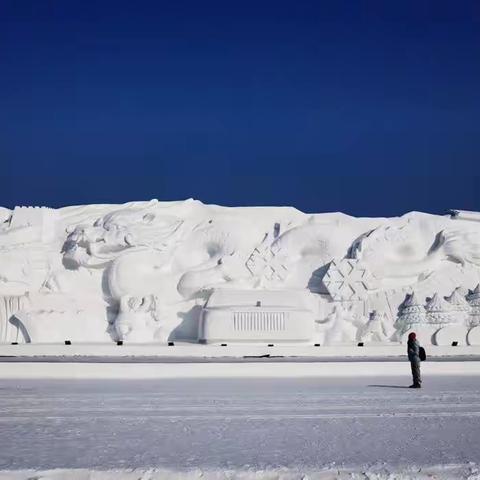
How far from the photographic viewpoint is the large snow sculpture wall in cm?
1817

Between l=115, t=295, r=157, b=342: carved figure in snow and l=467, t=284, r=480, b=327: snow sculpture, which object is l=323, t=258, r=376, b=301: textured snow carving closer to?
l=467, t=284, r=480, b=327: snow sculpture

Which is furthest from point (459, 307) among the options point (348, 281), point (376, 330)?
point (348, 281)

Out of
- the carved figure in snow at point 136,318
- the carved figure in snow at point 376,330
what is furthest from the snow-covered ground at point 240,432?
the carved figure in snow at point 376,330

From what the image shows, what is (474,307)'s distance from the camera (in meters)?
18.1

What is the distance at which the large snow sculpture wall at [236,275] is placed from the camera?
59.6 feet

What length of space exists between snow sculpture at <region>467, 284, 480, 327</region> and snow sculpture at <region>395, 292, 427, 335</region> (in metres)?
1.14

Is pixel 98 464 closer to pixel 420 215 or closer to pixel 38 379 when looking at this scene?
pixel 38 379

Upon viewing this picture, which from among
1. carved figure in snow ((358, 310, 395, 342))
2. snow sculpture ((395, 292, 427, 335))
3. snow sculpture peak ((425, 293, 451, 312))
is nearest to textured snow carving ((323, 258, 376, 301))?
carved figure in snow ((358, 310, 395, 342))

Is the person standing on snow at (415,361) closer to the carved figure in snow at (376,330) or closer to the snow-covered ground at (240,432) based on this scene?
the snow-covered ground at (240,432)

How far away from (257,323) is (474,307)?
547 centimetres

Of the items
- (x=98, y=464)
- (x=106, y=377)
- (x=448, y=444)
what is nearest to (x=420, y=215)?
(x=106, y=377)

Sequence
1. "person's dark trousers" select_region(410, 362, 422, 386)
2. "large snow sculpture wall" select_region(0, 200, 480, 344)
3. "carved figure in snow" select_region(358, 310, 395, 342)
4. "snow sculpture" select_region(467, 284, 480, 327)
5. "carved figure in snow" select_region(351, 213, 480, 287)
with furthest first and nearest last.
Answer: "carved figure in snow" select_region(351, 213, 480, 287) < "carved figure in snow" select_region(358, 310, 395, 342) < "large snow sculpture wall" select_region(0, 200, 480, 344) < "snow sculpture" select_region(467, 284, 480, 327) < "person's dark trousers" select_region(410, 362, 422, 386)

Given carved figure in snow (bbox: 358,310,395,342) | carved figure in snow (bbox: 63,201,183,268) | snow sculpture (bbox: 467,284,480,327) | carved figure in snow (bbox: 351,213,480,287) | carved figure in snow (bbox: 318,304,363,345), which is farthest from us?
carved figure in snow (bbox: 63,201,183,268)

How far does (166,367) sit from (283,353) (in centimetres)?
439
